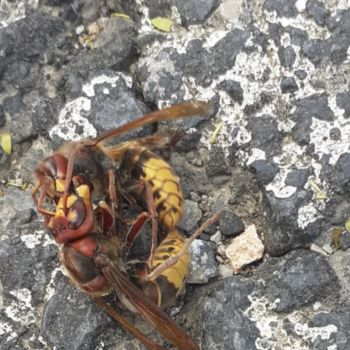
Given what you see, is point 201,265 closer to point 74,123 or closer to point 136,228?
point 136,228

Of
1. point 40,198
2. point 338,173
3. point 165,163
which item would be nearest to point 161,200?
point 165,163

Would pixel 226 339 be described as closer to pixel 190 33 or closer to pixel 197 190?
pixel 197 190

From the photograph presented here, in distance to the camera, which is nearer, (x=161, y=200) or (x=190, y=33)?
(x=161, y=200)

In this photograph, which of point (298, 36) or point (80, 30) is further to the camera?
point (80, 30)

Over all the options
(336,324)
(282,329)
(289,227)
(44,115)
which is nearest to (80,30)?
(44,115)

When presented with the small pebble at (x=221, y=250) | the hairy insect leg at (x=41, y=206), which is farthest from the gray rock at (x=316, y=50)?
the hairy insect leg at (x=41, y=206)

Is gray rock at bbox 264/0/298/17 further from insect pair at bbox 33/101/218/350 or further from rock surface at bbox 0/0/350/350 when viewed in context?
insect pair at bbox 33/101/218/350
